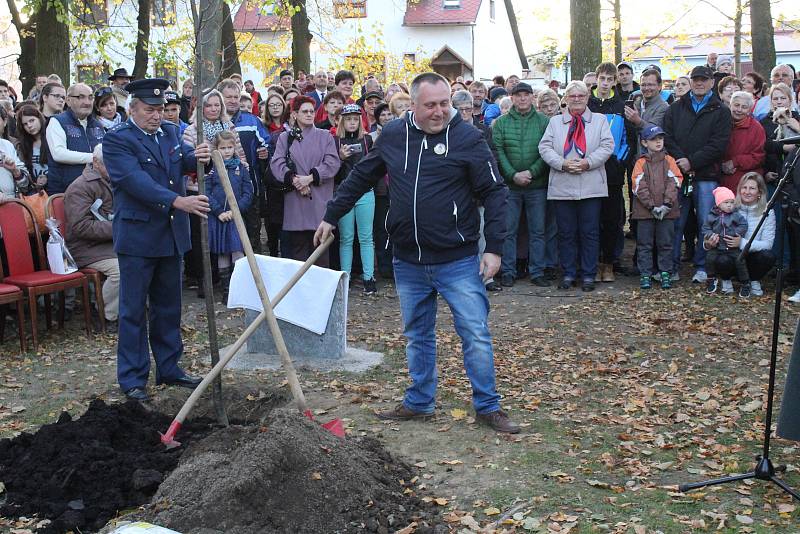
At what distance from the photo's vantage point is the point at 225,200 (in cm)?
972

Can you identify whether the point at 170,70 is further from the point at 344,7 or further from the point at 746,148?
the point at 746,148

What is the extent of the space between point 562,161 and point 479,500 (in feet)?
19.5

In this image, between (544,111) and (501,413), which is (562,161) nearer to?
(544,111)

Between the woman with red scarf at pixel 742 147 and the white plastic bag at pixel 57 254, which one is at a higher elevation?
the woman with red scarf at pixel 742 147

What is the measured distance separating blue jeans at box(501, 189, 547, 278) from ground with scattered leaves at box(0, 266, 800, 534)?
1.64 feet

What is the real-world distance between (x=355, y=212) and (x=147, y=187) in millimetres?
4314

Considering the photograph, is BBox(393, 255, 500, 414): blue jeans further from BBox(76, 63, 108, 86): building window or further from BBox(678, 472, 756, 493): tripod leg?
BBox(76, 63, 108, 86): building window

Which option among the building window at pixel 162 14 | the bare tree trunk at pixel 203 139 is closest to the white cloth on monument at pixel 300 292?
the bare tree trunk at pixel 203 139

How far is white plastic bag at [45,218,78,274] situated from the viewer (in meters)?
8.38

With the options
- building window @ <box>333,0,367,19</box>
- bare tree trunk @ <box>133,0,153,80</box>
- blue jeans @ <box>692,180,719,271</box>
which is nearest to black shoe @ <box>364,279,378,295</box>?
blue jeans @ <box>692,180,719,271</box>

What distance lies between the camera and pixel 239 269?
307 inches

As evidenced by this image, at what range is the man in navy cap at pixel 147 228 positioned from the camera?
21.0 feet

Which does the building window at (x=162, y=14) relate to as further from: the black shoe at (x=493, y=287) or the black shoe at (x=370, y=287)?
the black shoe at (x=493, y=287)

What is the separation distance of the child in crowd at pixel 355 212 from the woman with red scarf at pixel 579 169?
2.16m
